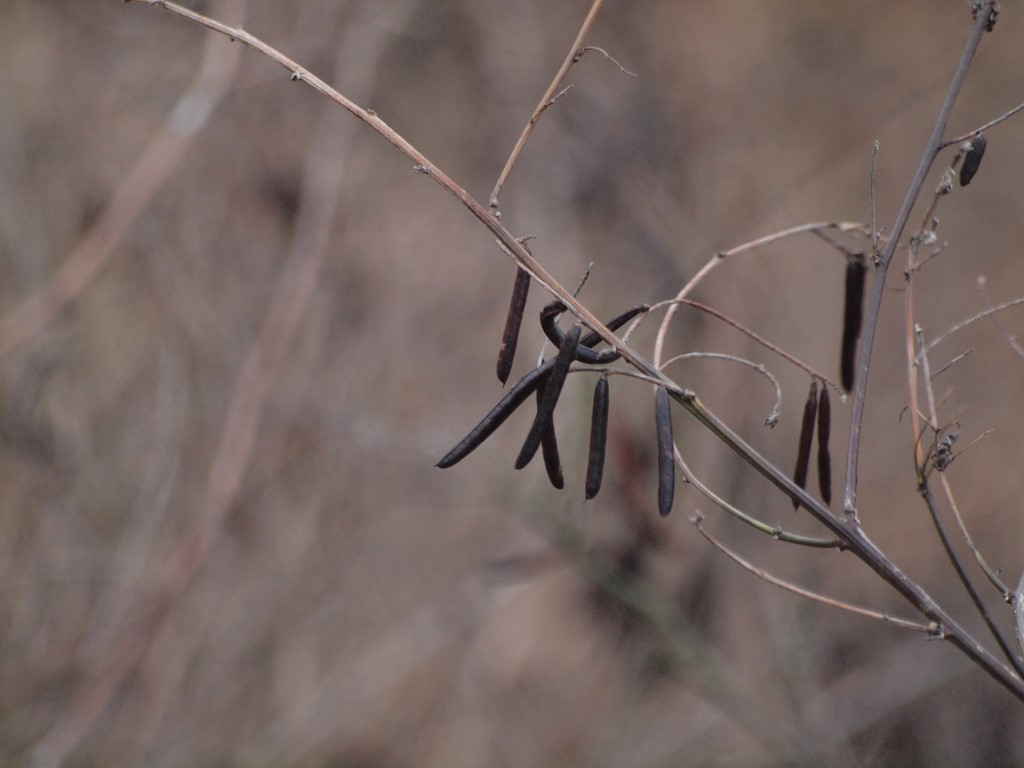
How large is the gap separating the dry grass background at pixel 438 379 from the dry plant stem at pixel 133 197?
13 centimetres

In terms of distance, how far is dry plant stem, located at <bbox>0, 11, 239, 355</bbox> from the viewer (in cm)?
218

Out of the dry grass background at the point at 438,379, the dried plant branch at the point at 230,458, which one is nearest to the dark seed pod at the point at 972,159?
the dry grass background at the point at 438,379

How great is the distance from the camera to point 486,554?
2625mm

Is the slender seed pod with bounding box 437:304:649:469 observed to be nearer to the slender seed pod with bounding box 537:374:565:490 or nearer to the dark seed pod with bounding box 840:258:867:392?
the slender seed pod with bounding box 537:374:565:490

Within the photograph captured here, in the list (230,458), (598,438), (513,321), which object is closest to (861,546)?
(598,438)

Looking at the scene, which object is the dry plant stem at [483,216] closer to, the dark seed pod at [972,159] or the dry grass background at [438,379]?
the dark seed pod at [972,159]

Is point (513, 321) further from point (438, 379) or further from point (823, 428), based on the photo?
point (438, 379)

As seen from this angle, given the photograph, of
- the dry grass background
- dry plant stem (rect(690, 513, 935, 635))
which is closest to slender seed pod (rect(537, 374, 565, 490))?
dry plant stem (rect(690, 513, 935, 635))

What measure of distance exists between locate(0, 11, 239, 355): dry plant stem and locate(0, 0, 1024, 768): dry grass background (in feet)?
0.41

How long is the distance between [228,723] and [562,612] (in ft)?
3.31

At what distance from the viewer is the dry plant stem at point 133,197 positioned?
7.16 feet

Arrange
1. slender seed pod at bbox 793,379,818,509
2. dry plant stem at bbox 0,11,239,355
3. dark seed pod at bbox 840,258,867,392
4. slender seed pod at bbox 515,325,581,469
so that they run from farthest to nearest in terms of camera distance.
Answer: dry plant stem at bbox 0,11,239,355 → dark seed pod at bbox 840,258,867,392 → slender seed pod at bbox 793,379,818,509 → slender seed pod at bbox 515,325,581,469

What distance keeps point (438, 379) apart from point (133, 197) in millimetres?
968

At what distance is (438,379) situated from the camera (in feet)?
8.81
